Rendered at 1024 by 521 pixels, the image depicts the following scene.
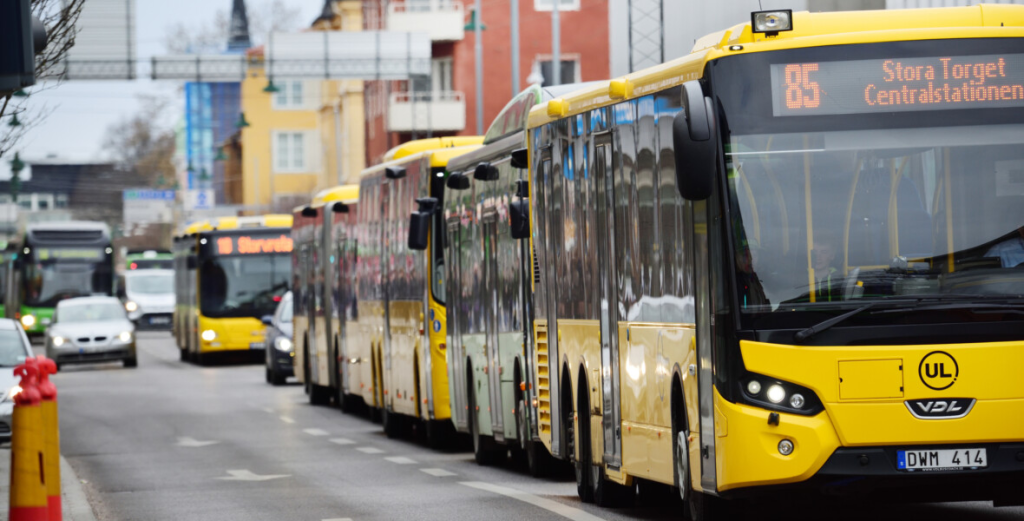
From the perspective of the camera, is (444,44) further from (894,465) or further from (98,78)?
(894,465)

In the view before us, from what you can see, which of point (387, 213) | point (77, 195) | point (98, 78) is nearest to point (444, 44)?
point (98, 78)

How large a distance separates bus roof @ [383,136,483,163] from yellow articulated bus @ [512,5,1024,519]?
12.7 metres

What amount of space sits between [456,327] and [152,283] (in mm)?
55365

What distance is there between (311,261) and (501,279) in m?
15.2

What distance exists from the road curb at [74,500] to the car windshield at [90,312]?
2496 centimetres

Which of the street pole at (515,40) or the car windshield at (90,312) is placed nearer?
the street pole at (515,40)

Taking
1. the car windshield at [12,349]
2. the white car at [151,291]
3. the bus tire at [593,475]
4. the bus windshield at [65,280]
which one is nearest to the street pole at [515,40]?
the car windshield at [12,349]

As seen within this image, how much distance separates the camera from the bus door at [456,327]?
20266 millimetres

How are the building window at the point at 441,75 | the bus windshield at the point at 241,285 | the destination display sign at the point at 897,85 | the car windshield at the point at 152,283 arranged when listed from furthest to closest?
1. the car windshield at the point at 152,283
2. the building window at the point at 441,75
3. the bus windshield at the point at 241,285
4. the destination display sign at the point at 897,85

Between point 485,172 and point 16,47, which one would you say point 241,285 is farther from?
point 16,47

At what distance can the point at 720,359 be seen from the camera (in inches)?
408

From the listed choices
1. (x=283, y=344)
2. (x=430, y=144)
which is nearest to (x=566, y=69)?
(x=283, y=344)

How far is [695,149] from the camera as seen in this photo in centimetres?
1002

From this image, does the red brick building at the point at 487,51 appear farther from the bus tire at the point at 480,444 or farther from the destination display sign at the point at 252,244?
the bus tire at the point at 480,444
